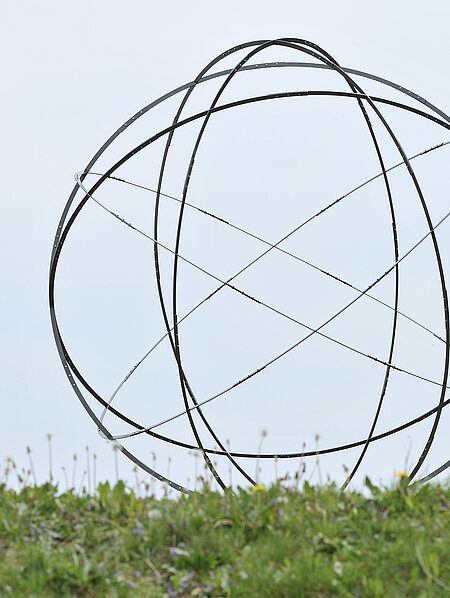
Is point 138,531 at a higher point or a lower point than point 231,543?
higher

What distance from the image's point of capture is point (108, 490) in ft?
14.9

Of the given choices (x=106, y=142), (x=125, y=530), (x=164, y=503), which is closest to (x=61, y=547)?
(x=125, y=530)

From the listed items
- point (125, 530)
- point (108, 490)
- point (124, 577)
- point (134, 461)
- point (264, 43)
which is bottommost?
point (124, 577)

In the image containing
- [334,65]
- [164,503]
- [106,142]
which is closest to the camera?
[164,503]

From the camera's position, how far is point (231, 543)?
13.0 ft

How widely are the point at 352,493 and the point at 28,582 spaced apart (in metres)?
1.83

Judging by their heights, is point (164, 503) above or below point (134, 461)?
below

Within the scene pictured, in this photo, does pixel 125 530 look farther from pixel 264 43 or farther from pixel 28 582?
pixel 264 43

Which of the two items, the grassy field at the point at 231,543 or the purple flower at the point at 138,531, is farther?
the purple flower at the point at 138,531

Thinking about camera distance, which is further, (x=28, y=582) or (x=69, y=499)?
(x=69, y=499)

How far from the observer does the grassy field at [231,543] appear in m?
3.64

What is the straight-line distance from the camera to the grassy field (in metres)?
3.64

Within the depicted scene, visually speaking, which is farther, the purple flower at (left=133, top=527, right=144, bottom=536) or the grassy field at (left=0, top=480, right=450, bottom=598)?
the purple flower at (left=133, top=527, right=144, bottom=536)

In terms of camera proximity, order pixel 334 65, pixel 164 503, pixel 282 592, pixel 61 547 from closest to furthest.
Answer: pixel 282 592, pixel 61 547, pixel 164 503, pixel 334 65
